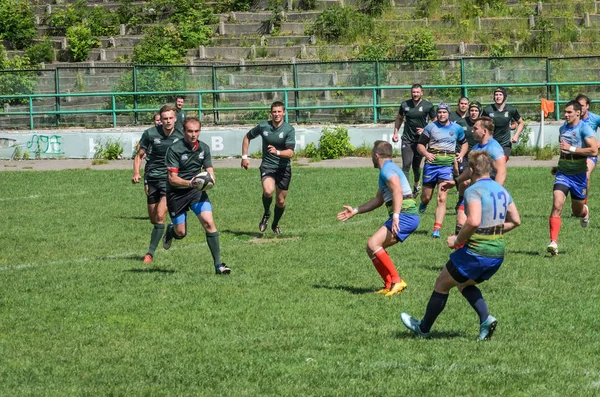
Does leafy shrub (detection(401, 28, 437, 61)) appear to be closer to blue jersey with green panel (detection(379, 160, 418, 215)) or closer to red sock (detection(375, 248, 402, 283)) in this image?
blue jersey with green panel (detection(379, 160, 418, 215))

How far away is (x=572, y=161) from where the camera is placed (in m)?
14.1

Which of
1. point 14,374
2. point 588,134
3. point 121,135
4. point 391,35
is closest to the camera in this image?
point 14,374

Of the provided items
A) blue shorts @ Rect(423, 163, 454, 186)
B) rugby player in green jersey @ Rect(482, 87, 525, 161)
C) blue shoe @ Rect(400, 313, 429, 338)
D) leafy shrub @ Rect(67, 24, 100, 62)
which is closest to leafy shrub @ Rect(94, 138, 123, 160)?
leafy shrub @ Rect(67, 24, 100, 62)

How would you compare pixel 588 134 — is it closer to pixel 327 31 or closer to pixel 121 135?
pixel 121 135

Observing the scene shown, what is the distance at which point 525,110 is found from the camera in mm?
31797

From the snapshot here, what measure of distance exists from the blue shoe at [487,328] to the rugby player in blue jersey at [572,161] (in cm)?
505

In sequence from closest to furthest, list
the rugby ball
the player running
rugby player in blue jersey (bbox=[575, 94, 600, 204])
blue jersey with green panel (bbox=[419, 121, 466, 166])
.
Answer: the rugby ball
rugby player in blue jersey (bbox=[575, 94, 600, 204])
blue jersey with green panel (bbox=[419, 121, 466, 166])
the player running

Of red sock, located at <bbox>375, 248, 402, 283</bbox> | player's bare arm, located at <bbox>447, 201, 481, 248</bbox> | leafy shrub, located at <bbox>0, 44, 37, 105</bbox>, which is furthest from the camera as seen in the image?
leafy shrub, located at <bbox>0, 44, 37, 105</bbox>

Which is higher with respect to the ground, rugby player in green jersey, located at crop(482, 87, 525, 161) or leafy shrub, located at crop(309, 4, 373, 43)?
leafy shrub, located at crop(309, 4, 373, 43)

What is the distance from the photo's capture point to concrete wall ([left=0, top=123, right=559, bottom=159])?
30.8 meters

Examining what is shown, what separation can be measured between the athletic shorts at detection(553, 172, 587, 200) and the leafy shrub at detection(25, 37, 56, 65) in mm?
30628

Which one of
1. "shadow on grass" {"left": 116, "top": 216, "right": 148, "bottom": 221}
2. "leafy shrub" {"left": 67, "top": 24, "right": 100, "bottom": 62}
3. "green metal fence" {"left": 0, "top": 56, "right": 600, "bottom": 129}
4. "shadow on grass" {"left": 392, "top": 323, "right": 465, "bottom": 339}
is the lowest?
"shadow on grass" {"left": 116, "top": 216, "right": 148, "bottom": 221}

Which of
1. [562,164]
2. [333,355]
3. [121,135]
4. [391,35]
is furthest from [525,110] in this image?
[333,355]

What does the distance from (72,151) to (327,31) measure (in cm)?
1312
